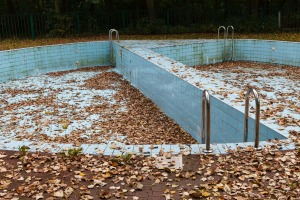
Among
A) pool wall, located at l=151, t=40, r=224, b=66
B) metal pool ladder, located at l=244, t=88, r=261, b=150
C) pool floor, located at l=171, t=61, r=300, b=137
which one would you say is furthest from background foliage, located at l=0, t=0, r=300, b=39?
metal pool ladder, located at l=244, t=88, r=261, b=150

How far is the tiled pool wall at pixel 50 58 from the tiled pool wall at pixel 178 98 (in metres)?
2.06

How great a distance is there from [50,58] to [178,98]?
6.93 meters

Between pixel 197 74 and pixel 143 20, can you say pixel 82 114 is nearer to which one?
pixel 197 74

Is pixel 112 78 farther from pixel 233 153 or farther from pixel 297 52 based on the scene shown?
pixel 233 153

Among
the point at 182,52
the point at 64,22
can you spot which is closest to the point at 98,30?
the point at 64,22

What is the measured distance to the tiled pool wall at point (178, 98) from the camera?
197 inches

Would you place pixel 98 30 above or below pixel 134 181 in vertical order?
above

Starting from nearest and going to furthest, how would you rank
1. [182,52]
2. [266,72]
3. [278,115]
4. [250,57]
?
[278,115], [266,72], [182,52], [250,57]

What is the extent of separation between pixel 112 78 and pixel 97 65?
2.58m

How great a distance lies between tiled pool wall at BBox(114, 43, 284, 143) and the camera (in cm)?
501

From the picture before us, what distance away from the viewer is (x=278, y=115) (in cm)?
500

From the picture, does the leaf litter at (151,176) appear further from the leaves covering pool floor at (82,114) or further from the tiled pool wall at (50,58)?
the tiled pool wall at (50,58)

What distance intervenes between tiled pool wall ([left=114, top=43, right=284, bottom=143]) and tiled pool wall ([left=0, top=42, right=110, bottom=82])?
2.06 m

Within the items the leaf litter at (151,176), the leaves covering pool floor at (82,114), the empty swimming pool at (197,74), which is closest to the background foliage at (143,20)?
the empty swimming pool at (197,74)
